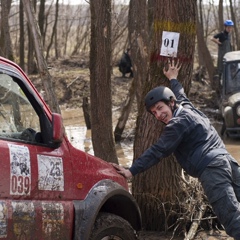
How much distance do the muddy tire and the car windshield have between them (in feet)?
30.8

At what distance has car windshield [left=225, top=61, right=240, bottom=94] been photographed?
47.2ft

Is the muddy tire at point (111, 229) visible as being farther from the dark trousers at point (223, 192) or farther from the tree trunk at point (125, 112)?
the tree trunk at point (125, 112)

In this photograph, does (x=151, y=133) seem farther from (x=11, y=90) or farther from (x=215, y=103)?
(x=215, y=103)

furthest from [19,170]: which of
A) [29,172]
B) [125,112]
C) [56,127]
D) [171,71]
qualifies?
[125,112]

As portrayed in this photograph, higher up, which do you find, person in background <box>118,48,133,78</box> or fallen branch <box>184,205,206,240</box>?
fallen branch <box>184,205,206,240</box>

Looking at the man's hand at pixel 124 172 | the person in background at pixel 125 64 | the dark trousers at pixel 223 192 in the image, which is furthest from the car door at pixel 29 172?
the person in background at pixel 125 64

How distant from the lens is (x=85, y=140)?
15.6 metres

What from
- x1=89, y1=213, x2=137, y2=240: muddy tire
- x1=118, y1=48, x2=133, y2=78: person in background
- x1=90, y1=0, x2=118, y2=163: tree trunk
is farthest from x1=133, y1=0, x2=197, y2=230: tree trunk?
x1=118, y1=48, x2=133, y2=78: person in background

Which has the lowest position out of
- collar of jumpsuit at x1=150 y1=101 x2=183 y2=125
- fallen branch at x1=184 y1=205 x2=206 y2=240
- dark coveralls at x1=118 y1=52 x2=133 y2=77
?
dark coveralls at x1=118 y1=52 x2=133 y2=77

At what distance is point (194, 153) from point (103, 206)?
2.94 ft

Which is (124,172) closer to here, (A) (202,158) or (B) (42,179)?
(A) (202,158)

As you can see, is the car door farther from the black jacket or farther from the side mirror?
the black jacket

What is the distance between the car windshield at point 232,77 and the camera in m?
14.4

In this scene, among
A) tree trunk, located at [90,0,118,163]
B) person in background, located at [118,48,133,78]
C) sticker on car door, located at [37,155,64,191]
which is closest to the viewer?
sticker on car door, located at [37,155,64,191]
